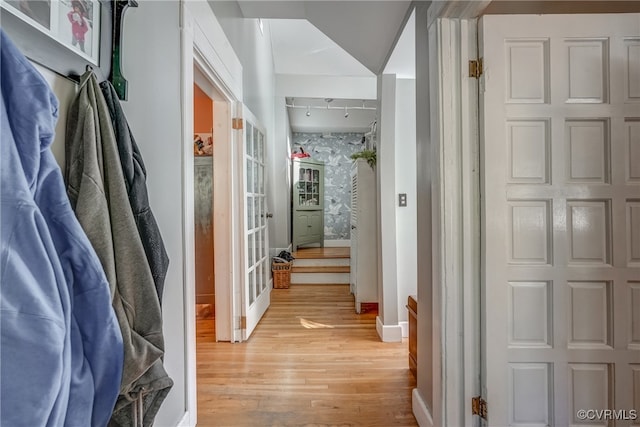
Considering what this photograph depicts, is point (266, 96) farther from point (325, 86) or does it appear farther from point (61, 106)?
point (61, 106)

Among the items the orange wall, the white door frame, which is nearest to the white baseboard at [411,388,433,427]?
the white door frame

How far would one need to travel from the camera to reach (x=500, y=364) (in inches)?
50.7

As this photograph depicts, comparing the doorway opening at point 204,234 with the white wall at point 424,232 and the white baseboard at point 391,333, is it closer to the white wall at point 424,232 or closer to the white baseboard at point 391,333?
the white baseboard at point 391,333

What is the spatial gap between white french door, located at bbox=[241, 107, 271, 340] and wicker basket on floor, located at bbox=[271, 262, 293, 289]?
32.1 inches

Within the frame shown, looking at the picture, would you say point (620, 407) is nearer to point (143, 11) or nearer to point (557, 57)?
point (557, 57)

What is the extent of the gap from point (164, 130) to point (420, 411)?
1801mm

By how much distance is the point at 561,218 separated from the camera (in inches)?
50.9

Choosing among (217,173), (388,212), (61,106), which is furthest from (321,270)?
(61,106)

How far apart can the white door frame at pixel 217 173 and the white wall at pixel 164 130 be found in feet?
0.11

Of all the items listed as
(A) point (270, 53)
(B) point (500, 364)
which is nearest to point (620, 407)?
(B) point (500, 364)

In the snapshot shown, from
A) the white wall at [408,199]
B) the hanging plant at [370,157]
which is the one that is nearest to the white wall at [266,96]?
the hanging plant at [370,157]

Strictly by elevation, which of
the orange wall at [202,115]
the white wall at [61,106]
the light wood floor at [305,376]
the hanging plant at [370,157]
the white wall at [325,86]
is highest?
the white wall at [325,86]

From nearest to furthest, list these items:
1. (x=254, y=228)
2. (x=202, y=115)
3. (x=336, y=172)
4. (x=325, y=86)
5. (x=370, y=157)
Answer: (x=254, y=228) < (x=370, y=157) < (x=202, y=115) < (x=325, y=86) < (x=336, y=172)

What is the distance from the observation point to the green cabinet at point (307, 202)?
580 cm
